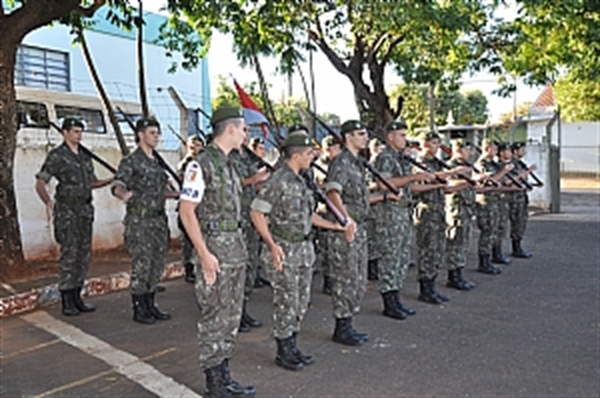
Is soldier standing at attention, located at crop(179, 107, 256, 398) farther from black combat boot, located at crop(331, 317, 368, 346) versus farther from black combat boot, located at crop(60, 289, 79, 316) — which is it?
black combat boot, located at crop(60, 289, 79, 316)

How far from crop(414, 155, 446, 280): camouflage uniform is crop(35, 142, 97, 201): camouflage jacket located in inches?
130

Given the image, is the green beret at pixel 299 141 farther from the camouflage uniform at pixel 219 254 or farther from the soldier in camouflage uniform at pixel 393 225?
the soldier in camouflage uniform at pixel 393 225

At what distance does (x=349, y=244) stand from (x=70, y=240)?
8.68ft

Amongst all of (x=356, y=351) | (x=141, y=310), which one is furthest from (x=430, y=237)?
(x=141, y=310)

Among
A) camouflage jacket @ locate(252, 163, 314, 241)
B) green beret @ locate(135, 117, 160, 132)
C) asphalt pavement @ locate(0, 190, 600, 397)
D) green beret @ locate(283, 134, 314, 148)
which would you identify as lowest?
asphalt pavement @ locate(0, 190, 600, 397)

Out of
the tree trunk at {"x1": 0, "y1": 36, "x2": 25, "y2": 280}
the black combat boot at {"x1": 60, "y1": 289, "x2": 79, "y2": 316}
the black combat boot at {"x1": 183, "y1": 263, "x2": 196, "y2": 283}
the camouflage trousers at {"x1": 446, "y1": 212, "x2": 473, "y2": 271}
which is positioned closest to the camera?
the black combat boot at {"x1": 60, "y1": 289, "x2": 79, "y2": 316}

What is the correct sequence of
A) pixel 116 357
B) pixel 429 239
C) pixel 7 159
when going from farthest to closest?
pixel 7 159, pixel 429 239, pixel 116 357

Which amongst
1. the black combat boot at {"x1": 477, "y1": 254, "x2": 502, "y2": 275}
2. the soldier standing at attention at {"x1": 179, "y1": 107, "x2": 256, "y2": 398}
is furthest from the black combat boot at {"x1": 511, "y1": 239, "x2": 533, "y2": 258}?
the soldier standing at attention at {"x1": 179, "y1": 107, "x2": 256, "y2": 398}

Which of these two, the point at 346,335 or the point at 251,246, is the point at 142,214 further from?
the point at 346,335

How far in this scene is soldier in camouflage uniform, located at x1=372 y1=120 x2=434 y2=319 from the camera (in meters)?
5.32

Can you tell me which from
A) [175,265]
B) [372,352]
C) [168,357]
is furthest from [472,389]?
[175,265]

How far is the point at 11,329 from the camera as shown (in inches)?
201

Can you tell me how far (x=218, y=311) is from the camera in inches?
134

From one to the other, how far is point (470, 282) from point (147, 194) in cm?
396
